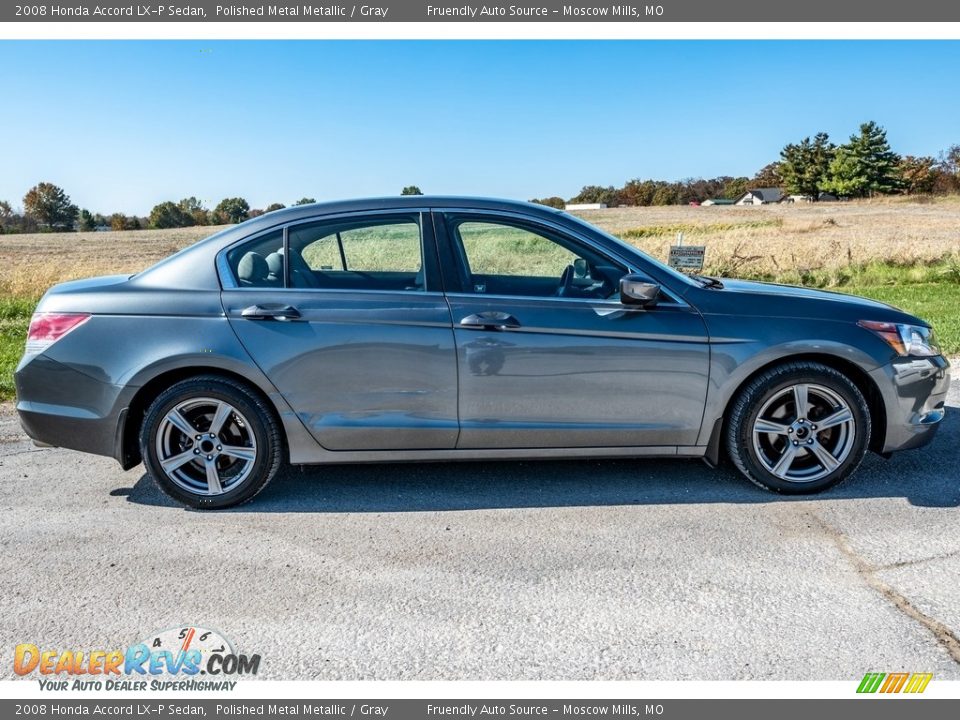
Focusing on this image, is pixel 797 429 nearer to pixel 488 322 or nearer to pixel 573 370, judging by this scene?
pixel 573 370

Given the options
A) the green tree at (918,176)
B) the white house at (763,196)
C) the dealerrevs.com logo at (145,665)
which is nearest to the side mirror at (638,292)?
the dealerrevs.com logo at (145,665)

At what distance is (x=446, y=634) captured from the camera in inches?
110

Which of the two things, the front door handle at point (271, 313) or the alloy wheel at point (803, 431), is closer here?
the front door handle at point (271, 313)

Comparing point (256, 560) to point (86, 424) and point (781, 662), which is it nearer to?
point (86, 424)

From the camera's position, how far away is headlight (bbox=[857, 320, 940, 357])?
4086 millimetres

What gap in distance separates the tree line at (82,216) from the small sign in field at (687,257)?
156 ft

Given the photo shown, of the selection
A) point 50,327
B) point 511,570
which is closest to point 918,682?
point 511,570

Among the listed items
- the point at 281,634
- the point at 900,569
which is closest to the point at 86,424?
the point at 281,634

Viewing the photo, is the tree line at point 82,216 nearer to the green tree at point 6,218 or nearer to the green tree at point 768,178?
the green tree at point 6,218

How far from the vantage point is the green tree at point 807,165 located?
102312mm

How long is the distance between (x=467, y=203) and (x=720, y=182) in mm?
130146

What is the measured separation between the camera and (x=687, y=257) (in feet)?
31.2

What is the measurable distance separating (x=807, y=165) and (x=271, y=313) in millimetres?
114173
